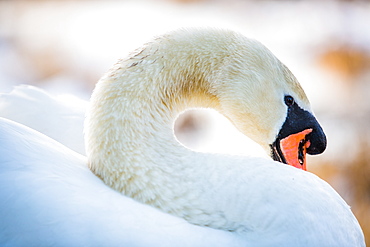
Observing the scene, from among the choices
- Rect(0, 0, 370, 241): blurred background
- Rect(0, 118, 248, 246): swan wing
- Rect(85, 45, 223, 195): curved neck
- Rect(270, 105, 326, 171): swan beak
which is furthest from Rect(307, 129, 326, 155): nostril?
Rect(0, 0, 370, 241): blurred background

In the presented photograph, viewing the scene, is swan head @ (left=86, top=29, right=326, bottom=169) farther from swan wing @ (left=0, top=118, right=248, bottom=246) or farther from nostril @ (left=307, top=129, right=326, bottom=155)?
swan wing @ (left=0, top=118, right=248, bottom=246)

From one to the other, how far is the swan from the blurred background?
2.21 feet

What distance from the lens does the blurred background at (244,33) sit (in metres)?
4.14

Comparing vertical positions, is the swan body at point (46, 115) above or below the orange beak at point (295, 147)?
below

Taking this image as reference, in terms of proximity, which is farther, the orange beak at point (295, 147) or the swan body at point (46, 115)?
the swan body at point (46, 115)

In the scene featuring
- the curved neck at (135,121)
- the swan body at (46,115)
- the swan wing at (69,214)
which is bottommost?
the swan wing at (69,214)

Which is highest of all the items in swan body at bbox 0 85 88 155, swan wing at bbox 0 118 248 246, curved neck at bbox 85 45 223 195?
curved neck at bbox 85 45 223 195

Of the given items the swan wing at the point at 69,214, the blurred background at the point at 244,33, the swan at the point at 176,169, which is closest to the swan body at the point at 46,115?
the swan at the point at 176,169

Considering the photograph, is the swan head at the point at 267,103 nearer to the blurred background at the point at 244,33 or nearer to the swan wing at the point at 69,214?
the swan wing at the point at 69,214

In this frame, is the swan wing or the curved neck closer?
the swan wing

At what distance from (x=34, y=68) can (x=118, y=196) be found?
4771 millimetres

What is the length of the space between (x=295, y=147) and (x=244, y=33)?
3.55 m

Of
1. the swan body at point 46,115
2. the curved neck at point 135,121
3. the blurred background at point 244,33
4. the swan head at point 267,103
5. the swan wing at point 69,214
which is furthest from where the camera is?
the blurred background at point 244,33

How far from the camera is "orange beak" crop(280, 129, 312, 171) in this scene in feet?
6.26
